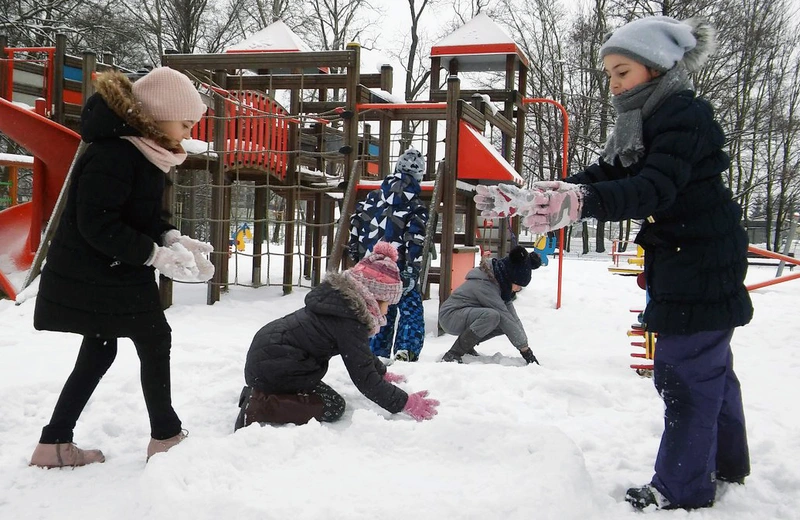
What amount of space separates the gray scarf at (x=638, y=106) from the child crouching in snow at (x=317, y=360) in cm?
138

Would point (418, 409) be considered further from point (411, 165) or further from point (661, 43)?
point (411, 165)

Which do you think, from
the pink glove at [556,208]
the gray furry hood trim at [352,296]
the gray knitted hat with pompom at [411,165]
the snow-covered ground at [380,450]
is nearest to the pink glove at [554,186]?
the pink glove at [556,208]

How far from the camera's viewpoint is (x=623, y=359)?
18.2 ft

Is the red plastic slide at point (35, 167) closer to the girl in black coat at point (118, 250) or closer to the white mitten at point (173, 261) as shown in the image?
the girl in black coat at point (118, 250)

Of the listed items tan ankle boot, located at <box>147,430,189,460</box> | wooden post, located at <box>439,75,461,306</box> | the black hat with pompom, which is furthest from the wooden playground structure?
tan ankle boot, located at <box>147,430,189,460</box>

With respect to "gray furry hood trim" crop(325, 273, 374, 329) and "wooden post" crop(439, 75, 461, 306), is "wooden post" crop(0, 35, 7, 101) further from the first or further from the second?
"gray furry hood trim" crop(325, 273, 374, 329)

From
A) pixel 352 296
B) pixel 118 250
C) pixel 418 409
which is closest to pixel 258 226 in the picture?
pixel 352 296

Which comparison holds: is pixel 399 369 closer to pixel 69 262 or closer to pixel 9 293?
pixel 69 262

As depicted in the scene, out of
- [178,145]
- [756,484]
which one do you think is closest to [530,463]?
[756,484]

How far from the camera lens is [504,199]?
207cm

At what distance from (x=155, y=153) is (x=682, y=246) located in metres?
1.97

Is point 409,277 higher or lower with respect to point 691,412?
higher

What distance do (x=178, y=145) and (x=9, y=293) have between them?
5058mm

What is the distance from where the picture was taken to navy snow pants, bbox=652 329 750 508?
6.99ft
